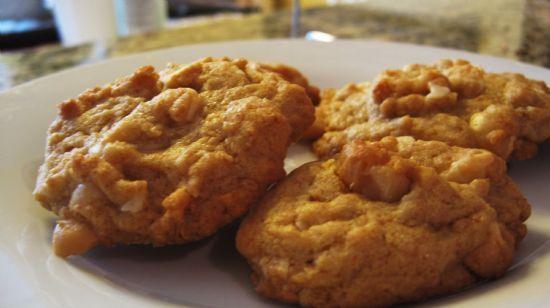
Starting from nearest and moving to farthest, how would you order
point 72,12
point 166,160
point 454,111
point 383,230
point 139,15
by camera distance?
point 383,230
point 166,160
point 454,111
point 139,15
point 72,12

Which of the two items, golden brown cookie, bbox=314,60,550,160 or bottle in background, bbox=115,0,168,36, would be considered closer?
golden brown cookie, bbox=314,60,550,160

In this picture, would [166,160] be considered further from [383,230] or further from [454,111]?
[454,111]

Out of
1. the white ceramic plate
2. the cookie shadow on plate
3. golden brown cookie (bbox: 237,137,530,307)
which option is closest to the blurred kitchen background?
the white ceramic plate

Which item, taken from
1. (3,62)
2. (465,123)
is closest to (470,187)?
(465,123)

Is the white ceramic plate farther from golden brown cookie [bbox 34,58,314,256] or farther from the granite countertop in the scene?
the granite countertop

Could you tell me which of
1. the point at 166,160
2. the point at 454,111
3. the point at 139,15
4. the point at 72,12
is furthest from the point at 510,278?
the point at 72,12

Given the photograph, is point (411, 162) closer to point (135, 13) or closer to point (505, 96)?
point (505, 96)

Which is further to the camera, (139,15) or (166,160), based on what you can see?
(139,15)
